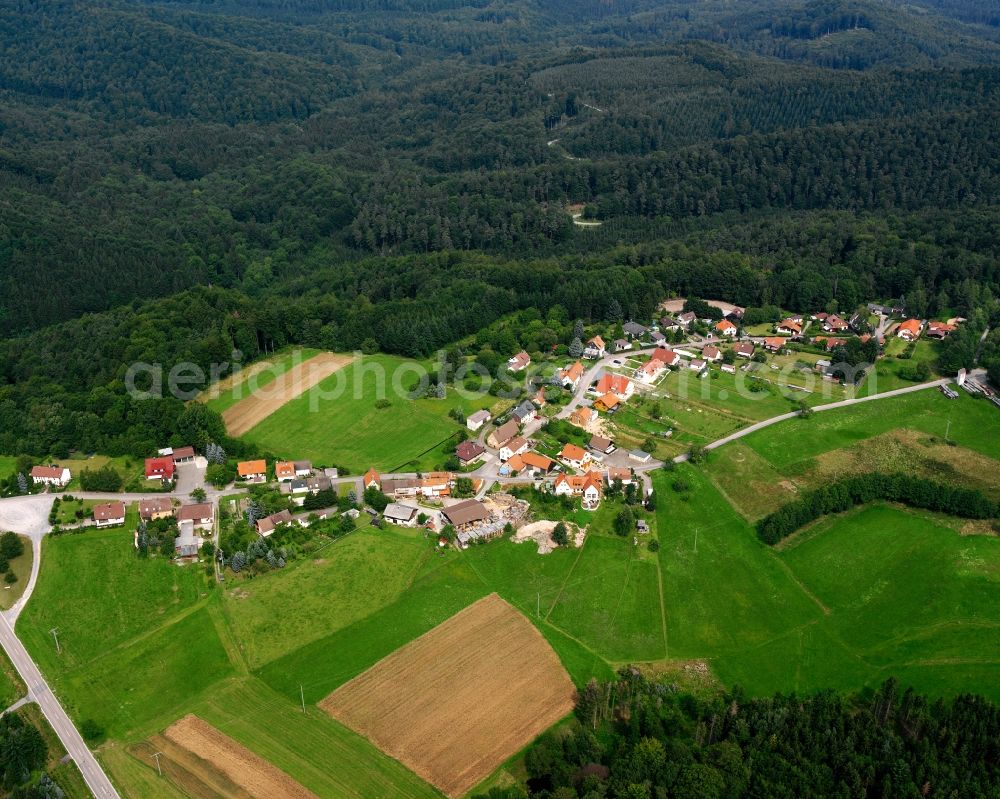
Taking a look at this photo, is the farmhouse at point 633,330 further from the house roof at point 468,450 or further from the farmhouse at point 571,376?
the house roof at point 468,450

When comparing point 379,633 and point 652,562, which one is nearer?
point 379,633

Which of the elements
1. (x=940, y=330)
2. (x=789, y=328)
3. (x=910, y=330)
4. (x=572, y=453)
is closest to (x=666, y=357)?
(x=789, y=328)

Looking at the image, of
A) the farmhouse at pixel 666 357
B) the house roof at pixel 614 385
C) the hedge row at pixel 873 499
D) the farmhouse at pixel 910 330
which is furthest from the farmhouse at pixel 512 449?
the farmhouse at pixel 910 330

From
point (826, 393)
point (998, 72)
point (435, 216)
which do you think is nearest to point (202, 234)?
point (435, 216)

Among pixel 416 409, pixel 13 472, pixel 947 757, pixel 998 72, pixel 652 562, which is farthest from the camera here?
pixel 998 72

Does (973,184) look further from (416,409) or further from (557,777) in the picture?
(557,777)

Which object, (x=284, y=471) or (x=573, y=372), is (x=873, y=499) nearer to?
(x=573, y=372)
